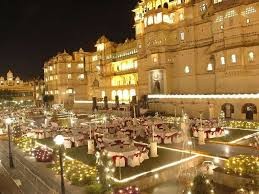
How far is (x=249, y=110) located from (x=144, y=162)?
2156 cm

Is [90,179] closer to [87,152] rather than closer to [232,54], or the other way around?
[87,152]

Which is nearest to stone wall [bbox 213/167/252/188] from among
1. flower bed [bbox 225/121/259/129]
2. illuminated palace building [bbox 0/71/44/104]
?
flower bed [bbox 225/121/259/129]

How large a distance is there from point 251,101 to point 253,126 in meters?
4.99

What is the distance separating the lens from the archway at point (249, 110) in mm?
36025

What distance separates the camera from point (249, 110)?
3662 cm

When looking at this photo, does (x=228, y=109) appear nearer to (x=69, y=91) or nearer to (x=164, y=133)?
Result: (x=164, y=133)

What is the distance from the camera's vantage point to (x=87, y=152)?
943 inches

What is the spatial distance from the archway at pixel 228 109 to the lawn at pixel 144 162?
17.6 meters

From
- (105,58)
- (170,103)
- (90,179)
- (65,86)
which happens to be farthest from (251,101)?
(65,86)

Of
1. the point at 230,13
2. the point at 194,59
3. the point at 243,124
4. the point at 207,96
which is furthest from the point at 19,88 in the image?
the point at 243,124

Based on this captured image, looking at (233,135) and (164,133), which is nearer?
(164,133)

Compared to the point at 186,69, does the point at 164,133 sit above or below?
below

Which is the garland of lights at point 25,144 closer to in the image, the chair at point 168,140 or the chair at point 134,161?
the chair at point 134,161

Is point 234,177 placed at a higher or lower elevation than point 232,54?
lower
